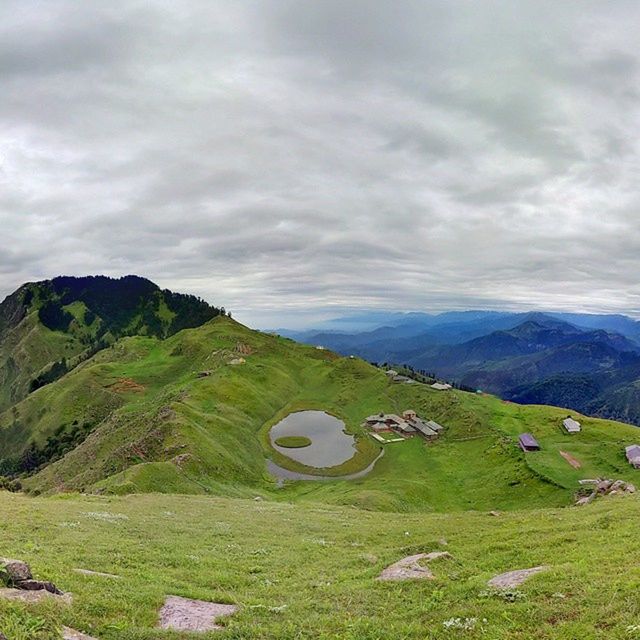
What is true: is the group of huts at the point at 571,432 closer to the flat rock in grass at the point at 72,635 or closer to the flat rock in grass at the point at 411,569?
the flat rock in grass at the point at 411,569

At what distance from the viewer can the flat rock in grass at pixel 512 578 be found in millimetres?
17266

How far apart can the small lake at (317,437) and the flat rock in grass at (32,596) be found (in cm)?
8647

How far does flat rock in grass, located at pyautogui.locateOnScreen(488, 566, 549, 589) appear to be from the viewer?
17266 millimetres

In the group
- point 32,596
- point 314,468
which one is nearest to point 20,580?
point 32,596

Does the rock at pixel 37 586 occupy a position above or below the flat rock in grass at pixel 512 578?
above

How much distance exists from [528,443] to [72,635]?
3487 inches

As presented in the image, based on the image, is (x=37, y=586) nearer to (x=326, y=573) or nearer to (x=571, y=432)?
(x=326, y=573)

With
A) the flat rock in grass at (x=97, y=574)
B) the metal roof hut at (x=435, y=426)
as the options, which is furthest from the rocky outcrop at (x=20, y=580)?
the metal roof hut at (x=435, y=426)

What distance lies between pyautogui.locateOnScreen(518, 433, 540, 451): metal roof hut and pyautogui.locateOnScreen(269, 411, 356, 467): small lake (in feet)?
118

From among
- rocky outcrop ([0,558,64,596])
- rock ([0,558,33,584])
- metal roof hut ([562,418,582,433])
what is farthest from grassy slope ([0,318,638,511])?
rocky outcrop ([0,558,64,596])

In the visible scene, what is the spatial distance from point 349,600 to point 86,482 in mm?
80981

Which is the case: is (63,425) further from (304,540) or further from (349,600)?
(349,600)

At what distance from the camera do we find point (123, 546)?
24609 mm

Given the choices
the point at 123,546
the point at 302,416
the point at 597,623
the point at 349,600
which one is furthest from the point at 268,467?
the point at 597,623
